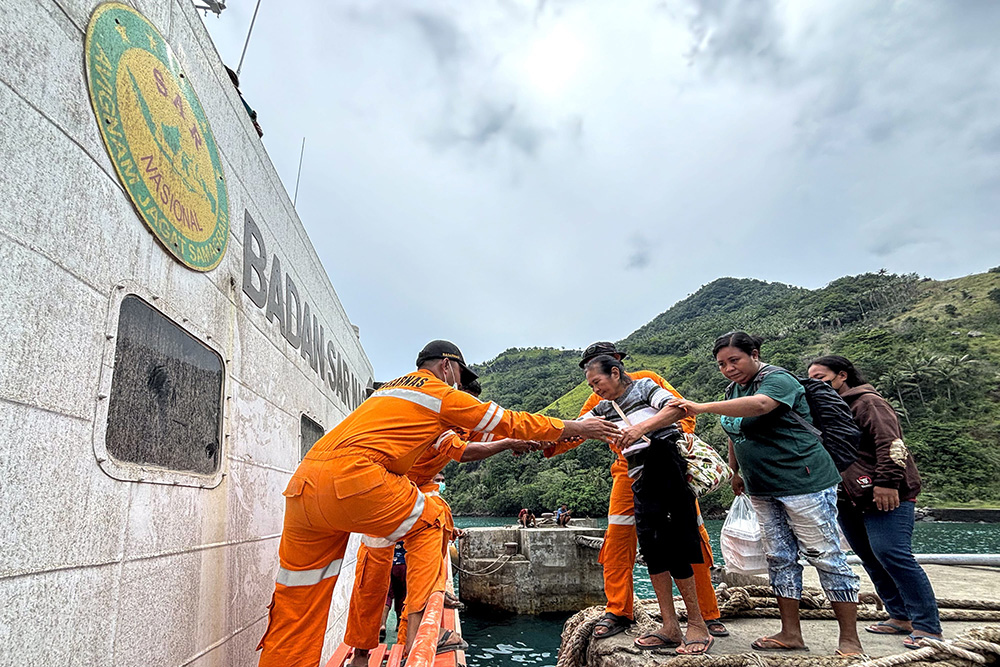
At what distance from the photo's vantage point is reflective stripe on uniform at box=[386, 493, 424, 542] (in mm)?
2654

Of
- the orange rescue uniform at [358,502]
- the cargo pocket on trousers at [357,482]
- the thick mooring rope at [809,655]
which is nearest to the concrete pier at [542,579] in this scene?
the thick mooring rope at [809,655]

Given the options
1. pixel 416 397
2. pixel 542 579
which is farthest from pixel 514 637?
pixel 416 397

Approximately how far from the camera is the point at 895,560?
302 cm

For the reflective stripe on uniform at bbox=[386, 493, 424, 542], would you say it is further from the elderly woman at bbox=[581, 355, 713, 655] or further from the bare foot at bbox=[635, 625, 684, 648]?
the bare foot at bbox=[635, 625, 684, 648]

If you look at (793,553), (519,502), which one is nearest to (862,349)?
(519,502)

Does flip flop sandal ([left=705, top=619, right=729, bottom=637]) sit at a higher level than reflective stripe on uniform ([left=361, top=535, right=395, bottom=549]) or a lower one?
lower

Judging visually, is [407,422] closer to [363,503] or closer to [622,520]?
[363,503]

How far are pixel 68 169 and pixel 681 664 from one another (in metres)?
3.26

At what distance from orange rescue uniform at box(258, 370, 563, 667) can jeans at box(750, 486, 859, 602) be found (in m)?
1.72

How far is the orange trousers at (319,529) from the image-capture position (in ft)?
7.79

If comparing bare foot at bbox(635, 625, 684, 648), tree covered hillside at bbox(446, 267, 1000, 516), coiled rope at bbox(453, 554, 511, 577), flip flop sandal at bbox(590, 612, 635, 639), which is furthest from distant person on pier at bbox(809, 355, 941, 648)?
tree covered hillside at bbox(446, 267, 1000, 516)

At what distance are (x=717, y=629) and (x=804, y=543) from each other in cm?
84

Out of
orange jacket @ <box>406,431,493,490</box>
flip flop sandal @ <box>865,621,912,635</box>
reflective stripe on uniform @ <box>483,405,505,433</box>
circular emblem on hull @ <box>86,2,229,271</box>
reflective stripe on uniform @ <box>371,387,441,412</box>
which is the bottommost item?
flip flop sandal @ <box>865,621,912,635</box>

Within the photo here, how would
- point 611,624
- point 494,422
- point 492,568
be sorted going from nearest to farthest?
point 494,422 < point 611,624 < point 492,568
